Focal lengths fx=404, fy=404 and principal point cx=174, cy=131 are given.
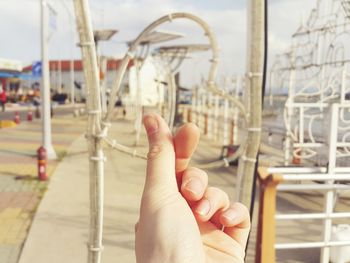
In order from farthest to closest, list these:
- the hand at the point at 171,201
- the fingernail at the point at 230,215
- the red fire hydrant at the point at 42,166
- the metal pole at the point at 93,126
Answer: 1. the red fire hydrant at the point at 42,166
2. the metal pole at the point at 93,126
3. the fingernail at the point at 230,215
4. the hand at the point at 171,201

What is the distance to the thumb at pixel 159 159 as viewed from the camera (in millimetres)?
1050

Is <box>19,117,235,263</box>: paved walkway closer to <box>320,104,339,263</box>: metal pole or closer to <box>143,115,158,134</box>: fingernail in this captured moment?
<box>320,104,339,263</box>: metal pole

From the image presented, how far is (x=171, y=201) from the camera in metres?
1.05

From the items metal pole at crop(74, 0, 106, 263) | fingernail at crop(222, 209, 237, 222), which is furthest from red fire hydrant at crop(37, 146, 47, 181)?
fingernail at crop(222, 209, 237, 222)

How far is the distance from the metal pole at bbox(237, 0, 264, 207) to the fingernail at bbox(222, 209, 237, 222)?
87 centimetres

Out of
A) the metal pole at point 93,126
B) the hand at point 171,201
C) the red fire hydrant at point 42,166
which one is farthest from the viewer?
the red fire hydrant at point 42,166

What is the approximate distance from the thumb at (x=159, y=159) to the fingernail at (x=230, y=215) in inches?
9.2

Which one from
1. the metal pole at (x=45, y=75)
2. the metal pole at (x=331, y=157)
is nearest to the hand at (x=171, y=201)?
the metal pole at (x=331, y=157)

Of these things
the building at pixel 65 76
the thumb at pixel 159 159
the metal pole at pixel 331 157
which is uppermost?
the building at pixel 65 76

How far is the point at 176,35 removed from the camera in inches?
284

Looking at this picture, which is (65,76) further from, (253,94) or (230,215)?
(230,215)

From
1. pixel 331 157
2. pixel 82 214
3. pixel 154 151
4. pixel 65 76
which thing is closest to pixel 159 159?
pixel 154 151

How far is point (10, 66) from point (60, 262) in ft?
143

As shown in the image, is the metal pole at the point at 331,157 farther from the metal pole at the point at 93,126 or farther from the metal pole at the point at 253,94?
the metal pole at the point at 93,126
